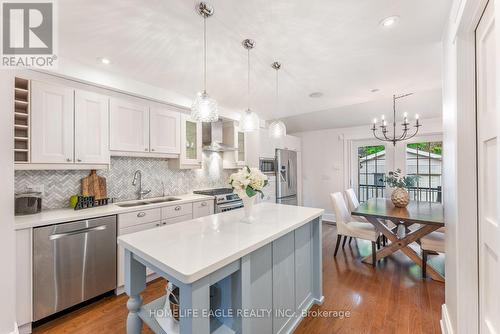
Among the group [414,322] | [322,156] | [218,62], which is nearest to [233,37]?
[218,62]

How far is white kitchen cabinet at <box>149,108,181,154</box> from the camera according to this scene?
9.36 ft

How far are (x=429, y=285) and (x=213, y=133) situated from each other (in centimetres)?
351

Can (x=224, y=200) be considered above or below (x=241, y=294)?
above

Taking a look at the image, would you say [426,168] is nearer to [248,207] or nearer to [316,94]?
[316,94]

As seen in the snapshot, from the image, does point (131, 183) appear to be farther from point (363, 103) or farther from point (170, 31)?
point (363, 103)

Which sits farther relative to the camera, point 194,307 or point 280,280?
point 280,280

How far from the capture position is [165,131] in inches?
117

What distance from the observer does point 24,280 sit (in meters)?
1.70

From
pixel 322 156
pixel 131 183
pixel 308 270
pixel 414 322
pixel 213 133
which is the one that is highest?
pixel 213 133

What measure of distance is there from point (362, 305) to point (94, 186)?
3124 mm

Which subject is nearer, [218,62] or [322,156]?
[218,62]

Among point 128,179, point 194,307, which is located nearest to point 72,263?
point 128,179

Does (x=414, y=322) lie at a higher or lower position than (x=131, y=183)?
lower

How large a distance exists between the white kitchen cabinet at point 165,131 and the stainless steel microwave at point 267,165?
1.61 m
